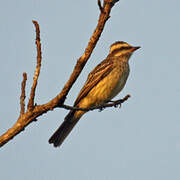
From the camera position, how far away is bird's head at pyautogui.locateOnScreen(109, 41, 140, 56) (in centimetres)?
1130

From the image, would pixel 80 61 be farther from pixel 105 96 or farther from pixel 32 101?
pixel 105 96

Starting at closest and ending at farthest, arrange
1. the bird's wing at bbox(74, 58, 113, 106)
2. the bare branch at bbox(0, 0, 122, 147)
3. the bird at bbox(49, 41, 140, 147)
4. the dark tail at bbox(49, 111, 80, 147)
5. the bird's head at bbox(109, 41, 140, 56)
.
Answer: the bare branch at bbox(0, 0, 122, 147) → the dark tail at bbox(49, 111, 80, 147) → the bird at bbox(49, 41, 140, 147) → the bird's wing at bbox(74, 58, 113, 106) → the bird's head at bbox(109, 41, 140, 56)

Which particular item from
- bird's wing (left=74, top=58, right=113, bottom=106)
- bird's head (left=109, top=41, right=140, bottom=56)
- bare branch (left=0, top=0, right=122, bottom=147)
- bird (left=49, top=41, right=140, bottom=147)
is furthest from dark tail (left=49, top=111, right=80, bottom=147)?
bare branch (left=0, top=0, right=122, bottom=147)

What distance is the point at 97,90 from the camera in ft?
32.7

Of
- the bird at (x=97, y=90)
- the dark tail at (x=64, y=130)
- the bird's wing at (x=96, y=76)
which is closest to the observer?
the dark tail at (x=64, y=130)

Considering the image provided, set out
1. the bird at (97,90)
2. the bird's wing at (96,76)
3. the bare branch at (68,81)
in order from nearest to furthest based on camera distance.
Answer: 1. the bare branch at (68,81)
2. the bird at (97,90)
3. the bird's wing at (96,76)

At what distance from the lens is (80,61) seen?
5070 mm

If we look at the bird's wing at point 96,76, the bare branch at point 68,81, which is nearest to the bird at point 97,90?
the bird's wing at point 96,76

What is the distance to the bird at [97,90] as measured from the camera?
9623 mm

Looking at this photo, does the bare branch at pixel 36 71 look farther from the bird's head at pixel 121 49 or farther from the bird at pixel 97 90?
the bird's head at pixel 121 49

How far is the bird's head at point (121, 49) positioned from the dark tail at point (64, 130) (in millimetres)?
2655

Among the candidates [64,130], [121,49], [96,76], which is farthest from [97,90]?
[121,49]

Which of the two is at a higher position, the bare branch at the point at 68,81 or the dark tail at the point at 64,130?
the dark tail at the point at 64,130

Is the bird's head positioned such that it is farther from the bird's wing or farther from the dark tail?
the dark tail
